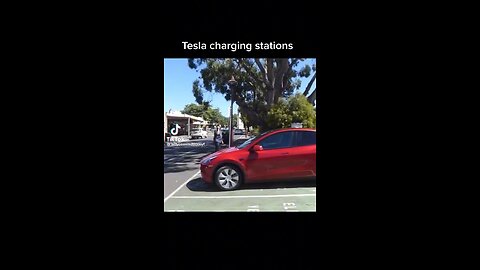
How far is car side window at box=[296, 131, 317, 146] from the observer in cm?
264

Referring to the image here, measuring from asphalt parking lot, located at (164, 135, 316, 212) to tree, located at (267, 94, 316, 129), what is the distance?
1.98 feet

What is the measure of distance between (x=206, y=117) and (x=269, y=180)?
95 cm

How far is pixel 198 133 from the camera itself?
297 centimetres

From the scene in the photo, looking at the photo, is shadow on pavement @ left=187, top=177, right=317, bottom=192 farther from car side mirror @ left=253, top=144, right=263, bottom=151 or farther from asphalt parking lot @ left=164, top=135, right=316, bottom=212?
car side mirror @ left=253, top=144, right=263, bottom=151

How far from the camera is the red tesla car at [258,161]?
115 inches

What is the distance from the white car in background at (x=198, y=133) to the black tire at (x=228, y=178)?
412 millimetres

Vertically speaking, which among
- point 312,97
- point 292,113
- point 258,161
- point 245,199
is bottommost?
point 245,199

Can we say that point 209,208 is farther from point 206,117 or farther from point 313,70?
point 313,70

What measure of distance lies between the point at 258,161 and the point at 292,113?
64cm

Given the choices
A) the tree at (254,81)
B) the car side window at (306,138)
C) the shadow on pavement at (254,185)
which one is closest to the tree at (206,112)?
the tree at (254,81)

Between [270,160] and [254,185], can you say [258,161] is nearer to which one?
[270,160]

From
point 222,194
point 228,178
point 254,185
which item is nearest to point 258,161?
point 254,185
